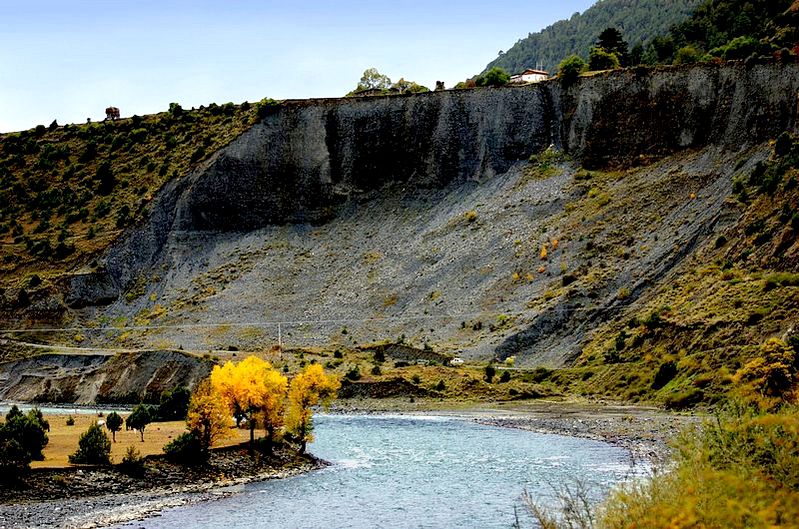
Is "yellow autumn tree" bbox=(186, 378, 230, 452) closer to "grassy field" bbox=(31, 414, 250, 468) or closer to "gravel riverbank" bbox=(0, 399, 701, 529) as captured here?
"gravel riverbank" bbox=(0, 399, 701, 529)

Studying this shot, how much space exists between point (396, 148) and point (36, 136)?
2015 inches

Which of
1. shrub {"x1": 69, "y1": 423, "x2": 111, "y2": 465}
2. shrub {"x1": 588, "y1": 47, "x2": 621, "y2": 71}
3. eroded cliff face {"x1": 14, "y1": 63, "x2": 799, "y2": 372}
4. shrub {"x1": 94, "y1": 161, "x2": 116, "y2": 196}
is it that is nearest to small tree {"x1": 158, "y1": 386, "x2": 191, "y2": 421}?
shrub {"x1": 69, "y1": 423, "x2": 111, "y2": 465}

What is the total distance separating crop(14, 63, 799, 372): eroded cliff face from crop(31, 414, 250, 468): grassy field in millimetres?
28478

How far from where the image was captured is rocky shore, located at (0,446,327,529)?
39.2 meters

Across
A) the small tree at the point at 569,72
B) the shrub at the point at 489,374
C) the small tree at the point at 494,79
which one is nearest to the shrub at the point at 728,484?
the shrub at the point at 489,374

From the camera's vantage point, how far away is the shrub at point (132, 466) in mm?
45656

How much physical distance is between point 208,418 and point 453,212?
57601 mm

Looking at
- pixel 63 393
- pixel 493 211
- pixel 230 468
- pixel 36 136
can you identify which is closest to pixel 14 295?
pixel 63 393

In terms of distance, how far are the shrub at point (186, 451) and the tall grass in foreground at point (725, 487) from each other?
85.6 feet

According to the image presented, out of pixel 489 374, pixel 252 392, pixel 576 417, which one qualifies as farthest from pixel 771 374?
pixel 489 374

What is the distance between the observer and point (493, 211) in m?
101

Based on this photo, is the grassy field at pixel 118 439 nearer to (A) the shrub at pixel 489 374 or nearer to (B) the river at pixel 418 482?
(B) the river at pixel 418 482

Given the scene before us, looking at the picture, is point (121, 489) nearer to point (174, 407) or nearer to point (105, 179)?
point (174, 407)

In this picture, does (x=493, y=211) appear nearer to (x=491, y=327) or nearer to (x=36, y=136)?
(x=491, y=327)
